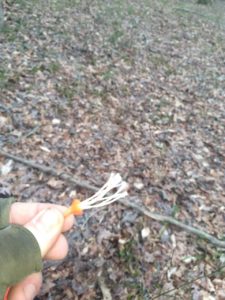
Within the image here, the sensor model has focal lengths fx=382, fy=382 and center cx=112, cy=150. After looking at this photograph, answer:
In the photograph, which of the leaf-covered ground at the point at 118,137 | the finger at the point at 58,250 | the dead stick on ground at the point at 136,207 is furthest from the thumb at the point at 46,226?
the dead stick on ground at the point at 136,207

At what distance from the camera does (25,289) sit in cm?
217

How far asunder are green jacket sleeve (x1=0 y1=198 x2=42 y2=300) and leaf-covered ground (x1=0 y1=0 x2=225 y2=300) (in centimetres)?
165

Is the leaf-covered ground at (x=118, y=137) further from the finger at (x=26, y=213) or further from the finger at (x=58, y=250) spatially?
the finger at (x=26, y=213)

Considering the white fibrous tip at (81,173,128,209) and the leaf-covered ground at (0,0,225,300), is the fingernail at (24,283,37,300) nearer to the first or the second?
the white fibrous tip at (81,173,128,209)

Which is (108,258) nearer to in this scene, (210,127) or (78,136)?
(78,136)

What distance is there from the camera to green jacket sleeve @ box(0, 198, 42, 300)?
1724 mm

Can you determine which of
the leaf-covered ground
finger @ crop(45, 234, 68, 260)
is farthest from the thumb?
the leaf-covered ground

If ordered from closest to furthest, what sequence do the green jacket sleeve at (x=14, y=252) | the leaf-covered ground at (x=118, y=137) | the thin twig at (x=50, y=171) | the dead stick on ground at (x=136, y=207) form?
1. the green jacket sleeve at (x=14, y=252)
2. the leaf-covered ground at (x=118, y=137)
3. the dead stick on ground at (x=136, y=207)
4. the thin twig at (x=50, y=171)

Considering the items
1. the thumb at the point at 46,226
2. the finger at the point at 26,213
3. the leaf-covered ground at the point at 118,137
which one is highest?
the thumb at the point at 46,226

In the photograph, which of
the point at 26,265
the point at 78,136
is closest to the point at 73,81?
the point at 78,136

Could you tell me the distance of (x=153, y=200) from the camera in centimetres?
455

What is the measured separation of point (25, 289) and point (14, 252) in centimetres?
52

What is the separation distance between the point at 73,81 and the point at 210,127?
2625 mm

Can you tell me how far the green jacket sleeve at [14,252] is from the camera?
1.72 m
